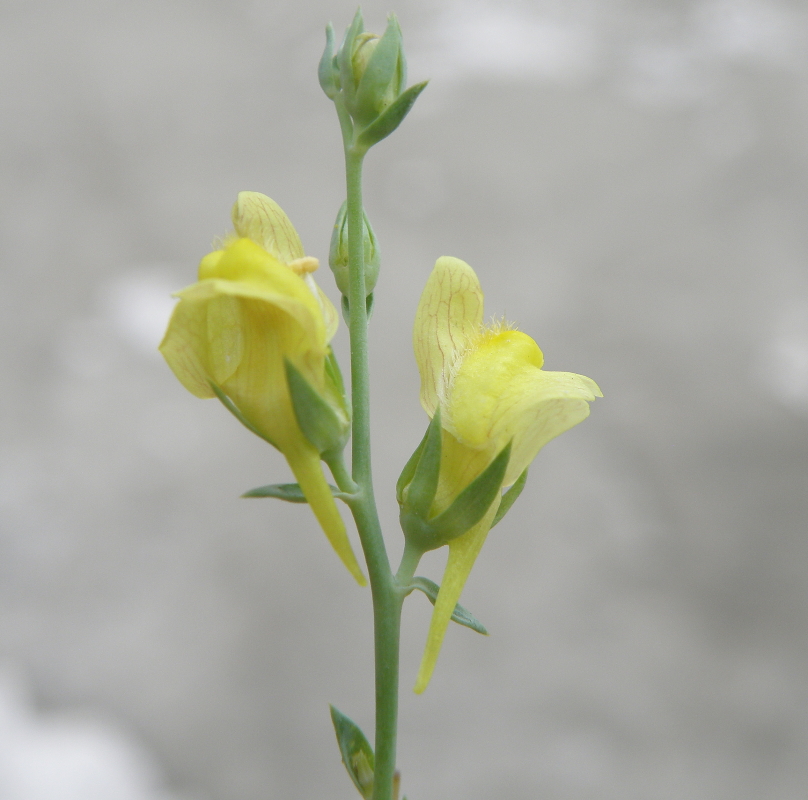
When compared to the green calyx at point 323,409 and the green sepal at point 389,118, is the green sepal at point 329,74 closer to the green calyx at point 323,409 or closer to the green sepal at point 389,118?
the green sepal at point 389,118

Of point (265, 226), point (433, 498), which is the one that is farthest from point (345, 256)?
point (433, 498)

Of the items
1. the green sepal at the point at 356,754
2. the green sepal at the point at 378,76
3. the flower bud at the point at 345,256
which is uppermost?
the green sepal at the point at 378,76

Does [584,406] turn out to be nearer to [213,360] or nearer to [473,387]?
[473,387]

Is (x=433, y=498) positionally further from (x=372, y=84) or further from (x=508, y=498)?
(x=372, y=84)

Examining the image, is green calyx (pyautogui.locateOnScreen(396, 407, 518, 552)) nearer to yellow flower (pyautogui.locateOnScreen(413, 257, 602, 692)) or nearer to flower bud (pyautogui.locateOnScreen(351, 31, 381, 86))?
yellow flower (pyautogui.locateOnScreen(413, 257, 602, 692))

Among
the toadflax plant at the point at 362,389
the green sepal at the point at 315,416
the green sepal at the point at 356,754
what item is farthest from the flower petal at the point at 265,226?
the green sepal at the point at 356,754

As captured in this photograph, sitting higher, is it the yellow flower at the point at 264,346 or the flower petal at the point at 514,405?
the flower petal at the point at 514,405

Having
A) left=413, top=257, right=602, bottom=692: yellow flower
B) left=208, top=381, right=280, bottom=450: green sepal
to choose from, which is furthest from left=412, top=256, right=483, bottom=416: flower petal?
left=208, top=381, right=280, bottom=450: green sepal
